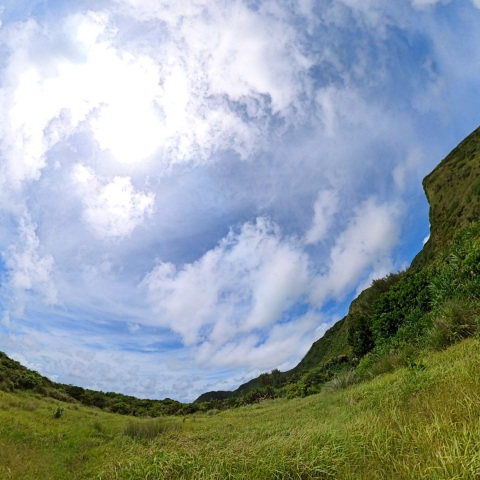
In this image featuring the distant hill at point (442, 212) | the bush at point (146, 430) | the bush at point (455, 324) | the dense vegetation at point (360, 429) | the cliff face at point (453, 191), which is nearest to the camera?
the dense vegetation at point (360, 429)

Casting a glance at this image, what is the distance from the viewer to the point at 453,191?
1403 inches

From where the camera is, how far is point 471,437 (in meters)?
3.27

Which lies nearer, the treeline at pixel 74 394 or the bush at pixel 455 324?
the bush at pixel 455 324

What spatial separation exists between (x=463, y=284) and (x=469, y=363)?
810 cm

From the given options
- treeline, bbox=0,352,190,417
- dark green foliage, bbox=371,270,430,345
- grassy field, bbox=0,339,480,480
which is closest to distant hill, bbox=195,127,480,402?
dark green foliage, bbox=371,270,430,345

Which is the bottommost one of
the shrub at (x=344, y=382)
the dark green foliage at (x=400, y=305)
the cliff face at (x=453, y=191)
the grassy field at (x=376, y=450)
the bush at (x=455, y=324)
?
the shrub at (x=344, y=382)

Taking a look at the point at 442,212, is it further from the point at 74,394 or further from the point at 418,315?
the point at 74,394

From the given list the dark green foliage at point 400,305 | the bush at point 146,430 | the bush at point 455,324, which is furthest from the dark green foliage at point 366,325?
the bush at point 146,430

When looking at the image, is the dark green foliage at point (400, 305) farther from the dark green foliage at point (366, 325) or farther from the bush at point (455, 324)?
the bush at point (455, 324)

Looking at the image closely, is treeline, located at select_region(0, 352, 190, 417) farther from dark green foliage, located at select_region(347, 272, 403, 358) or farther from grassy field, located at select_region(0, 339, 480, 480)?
grassy field, located at select_region(0, 339, 480, 480)

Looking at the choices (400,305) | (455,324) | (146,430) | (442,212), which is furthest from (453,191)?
(146,430)

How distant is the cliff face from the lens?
30.5m

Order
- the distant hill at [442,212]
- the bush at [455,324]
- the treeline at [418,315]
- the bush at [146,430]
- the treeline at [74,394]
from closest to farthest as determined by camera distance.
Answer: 1. the bush at [455,324]
2. the treeline at [418,315]
3. the bush at [146,430]
4. the distant hill at [442,212]
5. the treeline at [74,394]

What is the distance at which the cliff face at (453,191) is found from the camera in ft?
100
